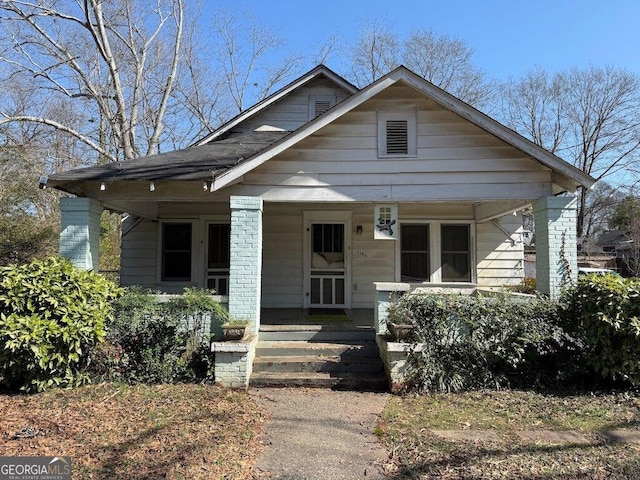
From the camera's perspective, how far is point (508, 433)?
14.0 feet

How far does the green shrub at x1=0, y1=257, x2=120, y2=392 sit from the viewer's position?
200 inches

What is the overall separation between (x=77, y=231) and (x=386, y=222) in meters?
5.36

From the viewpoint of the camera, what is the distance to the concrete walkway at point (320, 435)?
3566 millimetres

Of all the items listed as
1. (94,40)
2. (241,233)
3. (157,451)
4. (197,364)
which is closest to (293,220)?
(241,233)

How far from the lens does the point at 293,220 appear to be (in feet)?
31.3

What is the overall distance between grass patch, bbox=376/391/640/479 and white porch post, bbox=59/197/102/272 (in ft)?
18.2

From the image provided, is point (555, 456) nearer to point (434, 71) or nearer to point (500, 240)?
point (500, 240)

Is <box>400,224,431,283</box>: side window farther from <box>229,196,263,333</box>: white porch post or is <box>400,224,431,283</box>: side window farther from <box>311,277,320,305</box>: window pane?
<box>229,196,263,333</box>: white porch post

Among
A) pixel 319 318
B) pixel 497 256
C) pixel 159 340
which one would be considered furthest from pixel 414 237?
pixel 159 340

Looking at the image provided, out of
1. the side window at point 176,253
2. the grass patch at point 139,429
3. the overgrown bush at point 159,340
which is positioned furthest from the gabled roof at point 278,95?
the grass patch at point 139,429

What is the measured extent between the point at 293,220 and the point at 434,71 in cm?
2070

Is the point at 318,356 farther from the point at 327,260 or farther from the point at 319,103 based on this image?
the point at 319,103

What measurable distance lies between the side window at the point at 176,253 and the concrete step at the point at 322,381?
4.44 m

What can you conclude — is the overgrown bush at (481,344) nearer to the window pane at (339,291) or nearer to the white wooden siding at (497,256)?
the window pane at (339,291)
